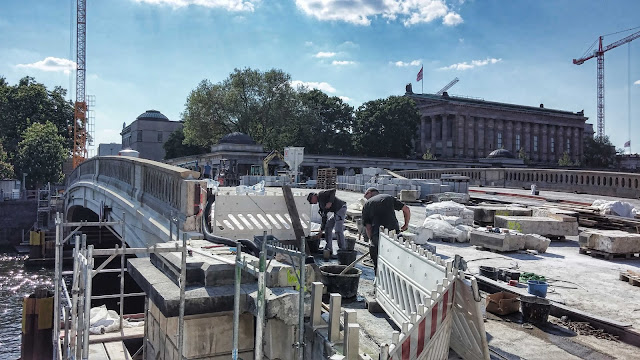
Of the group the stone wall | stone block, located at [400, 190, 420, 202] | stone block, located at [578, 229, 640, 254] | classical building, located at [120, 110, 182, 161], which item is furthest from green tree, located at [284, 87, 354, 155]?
stone block, located at [578, 229, 640, 254]

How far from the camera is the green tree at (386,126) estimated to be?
59.9 metres

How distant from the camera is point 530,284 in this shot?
6.05 meters

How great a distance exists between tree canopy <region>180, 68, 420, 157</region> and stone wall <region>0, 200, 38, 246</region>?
1912 cm

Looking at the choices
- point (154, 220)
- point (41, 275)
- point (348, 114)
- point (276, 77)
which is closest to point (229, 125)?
point (276, 77)

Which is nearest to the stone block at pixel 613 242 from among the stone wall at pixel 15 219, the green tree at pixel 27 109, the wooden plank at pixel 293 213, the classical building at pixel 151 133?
the wooden plank at pixel 293 213

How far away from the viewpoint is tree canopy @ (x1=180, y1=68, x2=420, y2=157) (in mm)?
52375

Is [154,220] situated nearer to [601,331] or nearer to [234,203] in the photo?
[234,203]

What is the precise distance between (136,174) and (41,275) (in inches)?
723

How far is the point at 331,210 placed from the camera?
9211 mm

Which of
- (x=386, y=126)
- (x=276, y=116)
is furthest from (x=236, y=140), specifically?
(x=386, y=126)

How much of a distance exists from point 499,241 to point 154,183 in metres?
7.80

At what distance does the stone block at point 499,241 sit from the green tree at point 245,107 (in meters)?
43.9

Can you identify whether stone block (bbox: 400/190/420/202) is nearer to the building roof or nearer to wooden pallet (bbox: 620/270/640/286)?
wooden pallet (bbox: 620/270/640/286)

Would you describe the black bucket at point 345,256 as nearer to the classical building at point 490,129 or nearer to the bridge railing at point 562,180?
the bridge railing at point 562,180
